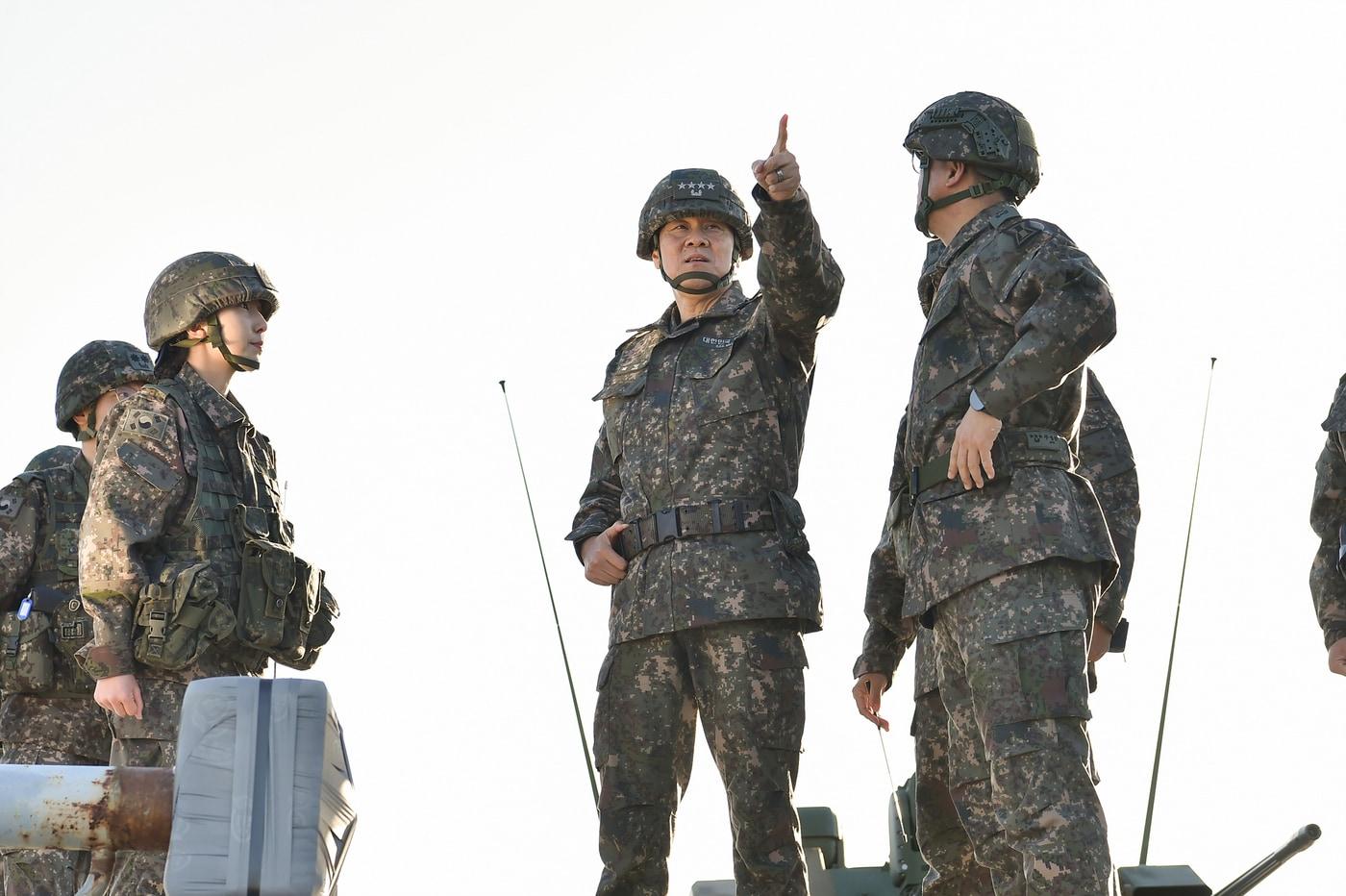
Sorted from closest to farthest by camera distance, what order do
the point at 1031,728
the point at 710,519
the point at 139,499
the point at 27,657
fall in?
the point at 1031,728, the point at 710,519, the point at 139,499, the point at 27,657

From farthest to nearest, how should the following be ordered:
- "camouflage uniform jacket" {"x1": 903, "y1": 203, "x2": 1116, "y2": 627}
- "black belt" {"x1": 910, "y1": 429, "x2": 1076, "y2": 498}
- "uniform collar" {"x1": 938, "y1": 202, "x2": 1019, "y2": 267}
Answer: "uniform collar" {"x1": 938, "y1": 202, "x2": 1019, "y2": 267}, "black belt" {"x1": 910, "y1": 429, "x2": 1076, "y2": 498}, "camouflage uniform jacket" {"x1": 903, "y1": 203, "x2": 1116, "y2": 627}

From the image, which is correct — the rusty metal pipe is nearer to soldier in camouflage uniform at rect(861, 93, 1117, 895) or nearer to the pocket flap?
soldier in camouflage uniform at rect(861, 93, 1117, 895)

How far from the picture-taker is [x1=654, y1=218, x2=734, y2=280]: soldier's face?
6.03 m

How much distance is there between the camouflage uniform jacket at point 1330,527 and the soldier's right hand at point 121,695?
13.4 feet

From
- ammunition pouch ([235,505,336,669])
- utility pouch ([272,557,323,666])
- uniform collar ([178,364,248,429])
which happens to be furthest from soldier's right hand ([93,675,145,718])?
uniform collar ([178,364,248,429])

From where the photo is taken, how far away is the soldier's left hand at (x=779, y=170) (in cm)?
521

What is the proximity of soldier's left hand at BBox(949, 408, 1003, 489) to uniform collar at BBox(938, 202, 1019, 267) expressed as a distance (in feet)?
1.99

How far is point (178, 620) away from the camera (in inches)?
227

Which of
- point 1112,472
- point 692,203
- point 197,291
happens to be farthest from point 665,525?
point 197,291

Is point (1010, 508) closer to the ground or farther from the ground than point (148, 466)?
closer to the ground

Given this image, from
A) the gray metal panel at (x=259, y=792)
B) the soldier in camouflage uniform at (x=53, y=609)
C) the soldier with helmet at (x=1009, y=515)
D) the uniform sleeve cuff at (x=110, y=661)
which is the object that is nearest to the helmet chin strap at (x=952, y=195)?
the soldier with helmet at (x=1009, y=515)

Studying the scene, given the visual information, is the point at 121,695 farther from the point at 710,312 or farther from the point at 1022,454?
the point at 1022,454

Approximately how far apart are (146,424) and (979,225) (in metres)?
2.90

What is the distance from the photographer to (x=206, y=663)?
5965 millimetres
